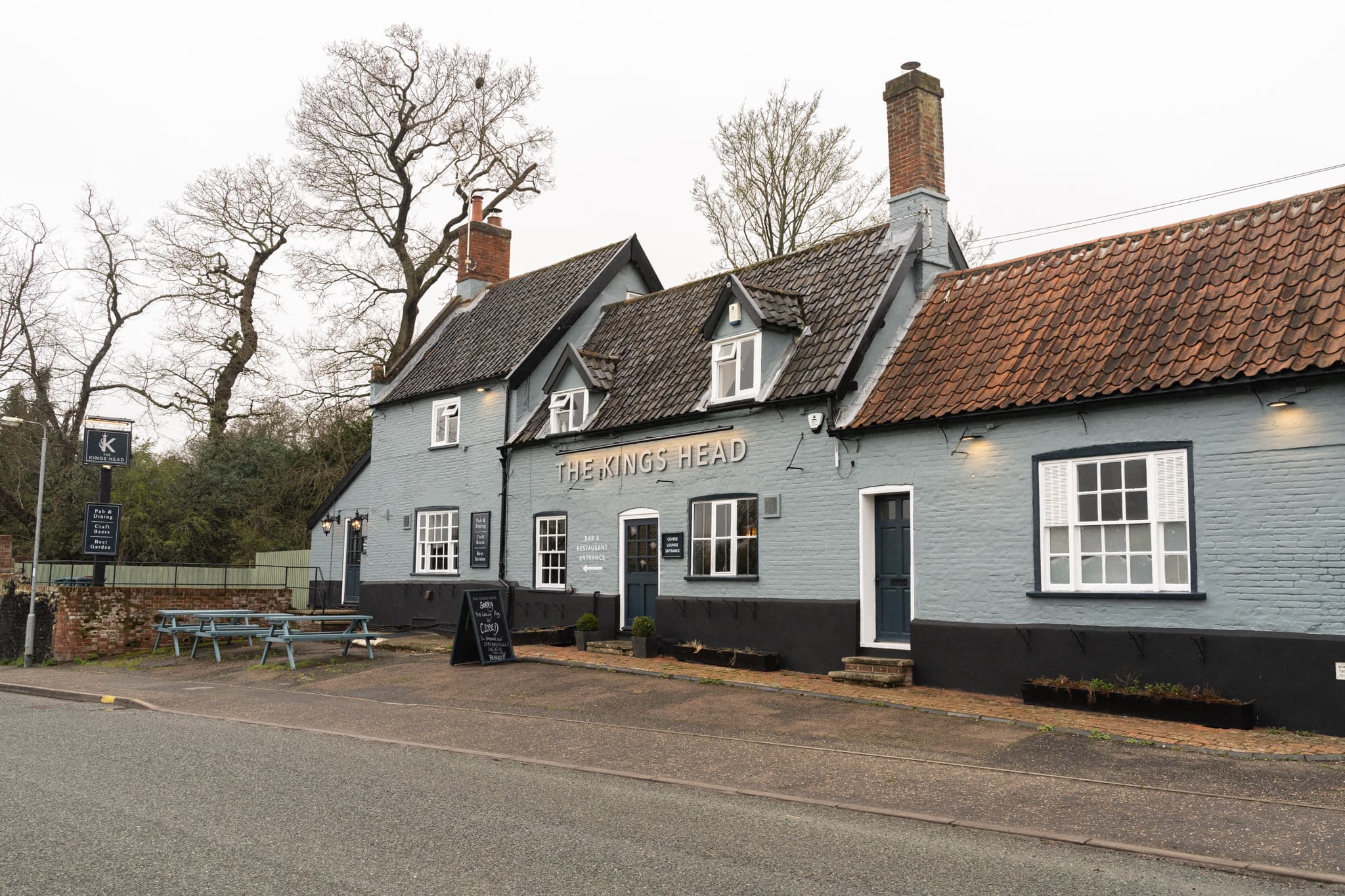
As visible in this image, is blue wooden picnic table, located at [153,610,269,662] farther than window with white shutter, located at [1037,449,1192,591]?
Yes

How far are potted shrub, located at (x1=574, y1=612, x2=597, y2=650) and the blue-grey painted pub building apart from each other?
59 cm

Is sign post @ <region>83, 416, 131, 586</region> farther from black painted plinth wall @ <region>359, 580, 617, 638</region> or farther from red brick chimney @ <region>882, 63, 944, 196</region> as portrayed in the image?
red brick chimney @ <region>882, 63, 944, 196</region>

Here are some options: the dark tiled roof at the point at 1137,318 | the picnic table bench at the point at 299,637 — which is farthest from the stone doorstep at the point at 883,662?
the picnic table bench at the point at 299,637

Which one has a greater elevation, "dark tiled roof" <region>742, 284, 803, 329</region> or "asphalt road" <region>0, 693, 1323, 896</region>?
"dark tiled roof" <region>742, 284, 803, 329</region>

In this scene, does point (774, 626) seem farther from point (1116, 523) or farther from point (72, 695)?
point (72, 695)

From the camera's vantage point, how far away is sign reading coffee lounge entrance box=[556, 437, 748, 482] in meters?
18.0

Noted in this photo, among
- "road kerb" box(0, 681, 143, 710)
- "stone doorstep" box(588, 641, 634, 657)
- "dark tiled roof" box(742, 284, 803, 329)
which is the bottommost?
"road kerb" box(0, 681, 143, 710)

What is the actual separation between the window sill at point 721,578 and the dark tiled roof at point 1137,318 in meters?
3.36

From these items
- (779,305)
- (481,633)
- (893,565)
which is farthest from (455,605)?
(893,565)

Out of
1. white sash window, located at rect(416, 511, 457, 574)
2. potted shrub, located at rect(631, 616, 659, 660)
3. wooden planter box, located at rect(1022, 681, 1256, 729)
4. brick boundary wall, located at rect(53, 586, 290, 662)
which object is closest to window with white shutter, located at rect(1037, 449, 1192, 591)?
wooden planter box, located at rect(1022, 681, 1256, 729)

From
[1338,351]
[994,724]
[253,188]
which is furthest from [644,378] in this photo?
[253,188]

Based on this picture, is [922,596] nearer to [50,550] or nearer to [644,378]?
[644,378]

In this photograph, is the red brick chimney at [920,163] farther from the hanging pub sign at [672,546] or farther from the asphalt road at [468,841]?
the asphalt road at [468,841]

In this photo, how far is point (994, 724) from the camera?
11.9 metres
